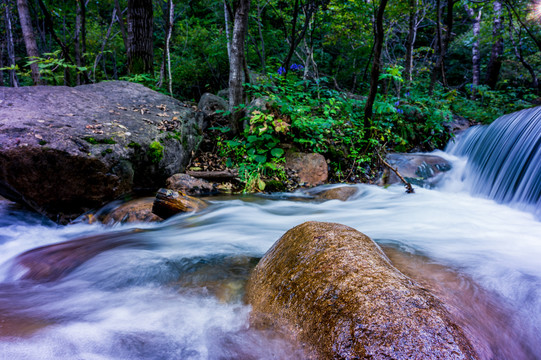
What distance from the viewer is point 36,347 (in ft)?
4.97

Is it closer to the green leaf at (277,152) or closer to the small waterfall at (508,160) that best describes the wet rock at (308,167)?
the green leaf at (277,152)

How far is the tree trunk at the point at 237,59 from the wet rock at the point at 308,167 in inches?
58.2

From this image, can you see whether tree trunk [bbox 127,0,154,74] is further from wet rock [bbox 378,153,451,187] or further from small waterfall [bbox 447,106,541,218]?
small waterfall [bbox 447,106,541,218]

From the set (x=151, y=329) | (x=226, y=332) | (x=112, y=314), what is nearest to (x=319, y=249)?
(x=226, y=332)

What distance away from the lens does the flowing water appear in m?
1.63

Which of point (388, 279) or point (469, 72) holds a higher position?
point (469, 72)

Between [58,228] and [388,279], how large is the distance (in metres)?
4.43

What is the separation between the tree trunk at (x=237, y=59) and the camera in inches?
238

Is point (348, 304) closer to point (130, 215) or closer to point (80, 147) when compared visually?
point (130, 215)

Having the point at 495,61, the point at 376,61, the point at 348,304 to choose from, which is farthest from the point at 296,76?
the point at 495,61

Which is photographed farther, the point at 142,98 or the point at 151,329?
the point at 142,98

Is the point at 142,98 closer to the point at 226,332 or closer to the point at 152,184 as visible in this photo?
the point at 152,184

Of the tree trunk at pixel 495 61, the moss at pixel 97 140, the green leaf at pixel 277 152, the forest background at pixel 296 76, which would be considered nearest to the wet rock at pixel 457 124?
the forest background at pixel 296 76

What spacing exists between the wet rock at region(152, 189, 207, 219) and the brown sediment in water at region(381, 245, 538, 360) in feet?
9.87
